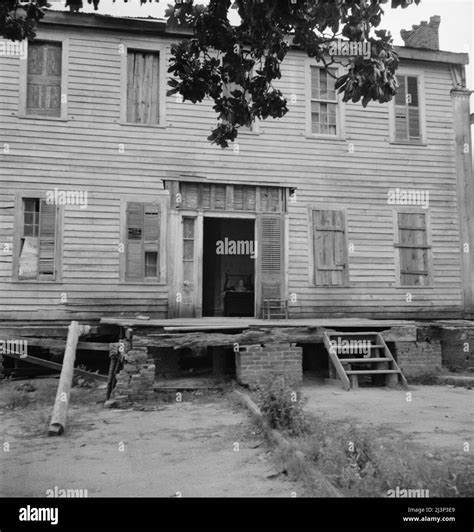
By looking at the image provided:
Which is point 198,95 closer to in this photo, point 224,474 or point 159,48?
point 224,474

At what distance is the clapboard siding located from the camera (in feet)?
35.7

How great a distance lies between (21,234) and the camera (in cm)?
1073

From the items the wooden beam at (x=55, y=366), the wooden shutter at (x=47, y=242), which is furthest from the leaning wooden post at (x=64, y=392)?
the wooden shutter at (x=47, y=242)

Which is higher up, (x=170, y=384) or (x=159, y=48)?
(x=159, y=48)

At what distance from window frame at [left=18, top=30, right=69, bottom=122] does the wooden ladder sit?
7586 mm

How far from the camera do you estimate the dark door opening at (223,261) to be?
15578 millimetres

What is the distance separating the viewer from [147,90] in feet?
38.0

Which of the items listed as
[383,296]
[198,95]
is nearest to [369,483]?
[198,95]

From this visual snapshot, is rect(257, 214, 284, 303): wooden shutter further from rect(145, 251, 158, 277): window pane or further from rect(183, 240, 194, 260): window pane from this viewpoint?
rect(145, 251, 158, 277): window pane

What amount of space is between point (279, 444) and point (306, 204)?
26.1 ft
